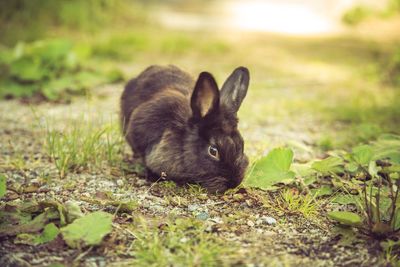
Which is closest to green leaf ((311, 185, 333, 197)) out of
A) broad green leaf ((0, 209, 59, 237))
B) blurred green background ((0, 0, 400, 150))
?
blurred green background ((0, 0, 400, 150))

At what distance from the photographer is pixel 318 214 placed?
3443 millimetres

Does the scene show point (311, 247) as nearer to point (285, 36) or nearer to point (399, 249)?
point (399, 249)

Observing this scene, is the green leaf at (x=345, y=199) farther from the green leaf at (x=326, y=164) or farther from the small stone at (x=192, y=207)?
the small stone at (x=192, y=207)

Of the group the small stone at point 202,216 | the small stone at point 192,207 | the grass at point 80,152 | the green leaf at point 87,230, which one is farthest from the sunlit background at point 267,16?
the green leaf at point 87,230

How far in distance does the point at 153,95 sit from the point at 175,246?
68.1 inches

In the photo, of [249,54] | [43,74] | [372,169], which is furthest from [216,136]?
[249,54]

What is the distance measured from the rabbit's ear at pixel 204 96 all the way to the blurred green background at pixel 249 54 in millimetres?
1287

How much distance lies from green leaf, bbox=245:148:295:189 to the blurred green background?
1.42 m

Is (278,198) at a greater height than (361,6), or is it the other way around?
(361,6)

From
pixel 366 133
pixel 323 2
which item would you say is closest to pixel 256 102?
pixel 366 133

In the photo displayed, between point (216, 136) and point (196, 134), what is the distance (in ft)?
0.57

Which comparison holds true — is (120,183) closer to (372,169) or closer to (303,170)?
(303,170)

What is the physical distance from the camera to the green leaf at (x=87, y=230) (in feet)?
9.27

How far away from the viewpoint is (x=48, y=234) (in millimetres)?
2914
